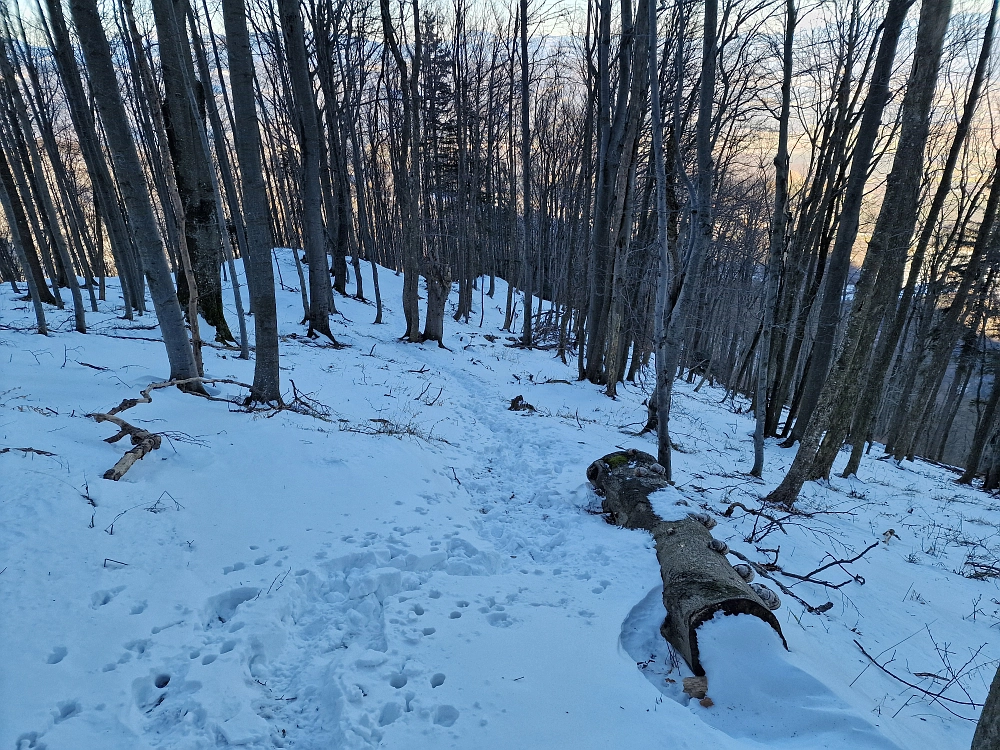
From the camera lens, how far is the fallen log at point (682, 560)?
281cm

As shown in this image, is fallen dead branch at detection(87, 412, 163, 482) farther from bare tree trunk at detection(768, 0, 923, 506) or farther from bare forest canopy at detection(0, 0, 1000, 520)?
bare tree trunk at detection(768, 0, 923, 506)

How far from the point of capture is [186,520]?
11.6ft

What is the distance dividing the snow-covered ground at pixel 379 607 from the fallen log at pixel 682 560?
4.7 inches

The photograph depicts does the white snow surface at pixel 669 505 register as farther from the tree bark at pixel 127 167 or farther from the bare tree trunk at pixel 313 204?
the bare tree trunk at pixel 313 204

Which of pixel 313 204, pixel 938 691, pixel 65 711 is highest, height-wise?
pixel 313 204

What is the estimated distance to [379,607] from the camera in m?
3.21

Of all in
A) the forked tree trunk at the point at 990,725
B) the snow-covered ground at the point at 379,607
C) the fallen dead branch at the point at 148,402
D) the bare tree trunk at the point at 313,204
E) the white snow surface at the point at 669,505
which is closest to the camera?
the forked tree trunk at the point at 990,725

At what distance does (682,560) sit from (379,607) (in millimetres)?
2314

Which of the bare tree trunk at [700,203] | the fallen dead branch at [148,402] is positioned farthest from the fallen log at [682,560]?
the fallen dead branch at [148,402]

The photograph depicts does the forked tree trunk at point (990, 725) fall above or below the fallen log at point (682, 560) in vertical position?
above

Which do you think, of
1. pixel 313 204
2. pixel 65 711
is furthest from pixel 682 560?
pixel 313 204

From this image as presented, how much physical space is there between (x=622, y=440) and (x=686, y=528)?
4.63m

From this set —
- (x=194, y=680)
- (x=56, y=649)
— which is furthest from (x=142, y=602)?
(x=194, y=680)

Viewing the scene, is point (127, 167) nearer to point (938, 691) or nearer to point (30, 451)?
point (30, 451)
